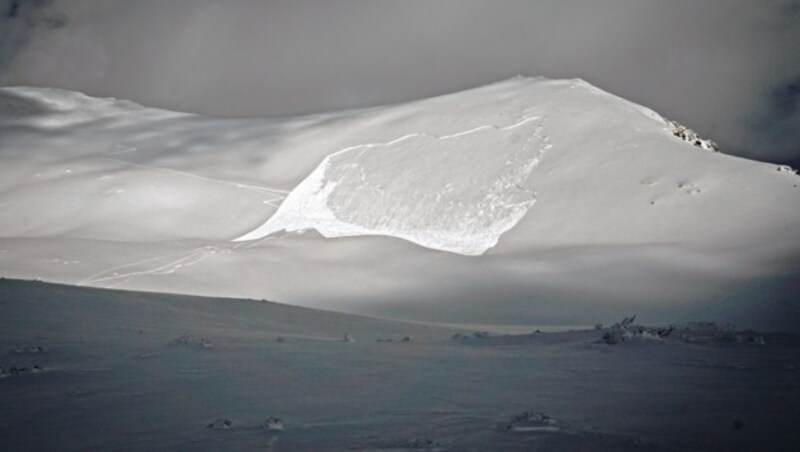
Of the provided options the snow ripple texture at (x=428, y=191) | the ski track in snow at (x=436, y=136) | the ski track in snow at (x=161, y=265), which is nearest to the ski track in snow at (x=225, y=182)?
the snow ripple texture at (x=428, y=191)

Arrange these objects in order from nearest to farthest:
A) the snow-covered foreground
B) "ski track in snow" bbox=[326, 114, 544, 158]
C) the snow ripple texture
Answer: the snow-covered foreground
the snow ripple texture
"ski track in snow" bbox=[326, 114, 544, 158]

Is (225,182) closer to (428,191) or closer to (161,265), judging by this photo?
(428,191)

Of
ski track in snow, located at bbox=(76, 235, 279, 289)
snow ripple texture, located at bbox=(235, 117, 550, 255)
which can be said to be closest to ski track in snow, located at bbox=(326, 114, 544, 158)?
snow ripple texture, located at bbox=(235, 117, 550, 255)

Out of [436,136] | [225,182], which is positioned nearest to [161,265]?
[225,182]

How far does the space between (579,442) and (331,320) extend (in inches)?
297

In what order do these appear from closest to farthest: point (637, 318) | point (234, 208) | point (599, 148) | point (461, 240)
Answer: point (637, 318), point (461, 240), point (599, 148), point (234, 208)

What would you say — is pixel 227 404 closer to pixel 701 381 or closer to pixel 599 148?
pixel 701 381

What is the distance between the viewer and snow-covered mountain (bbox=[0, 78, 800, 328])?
13.8 m

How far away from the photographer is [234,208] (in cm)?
2220

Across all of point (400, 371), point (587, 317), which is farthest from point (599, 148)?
point (400, 371)

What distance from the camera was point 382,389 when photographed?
649 cm

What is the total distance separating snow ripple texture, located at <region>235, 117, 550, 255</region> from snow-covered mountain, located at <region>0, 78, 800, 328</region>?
5cm

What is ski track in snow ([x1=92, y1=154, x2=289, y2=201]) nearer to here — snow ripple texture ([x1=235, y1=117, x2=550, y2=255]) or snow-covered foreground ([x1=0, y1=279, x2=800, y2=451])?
snow ripple texture ([x1=235, y1=117, x2=550, y2=255])

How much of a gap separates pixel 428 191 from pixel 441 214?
1350mm
